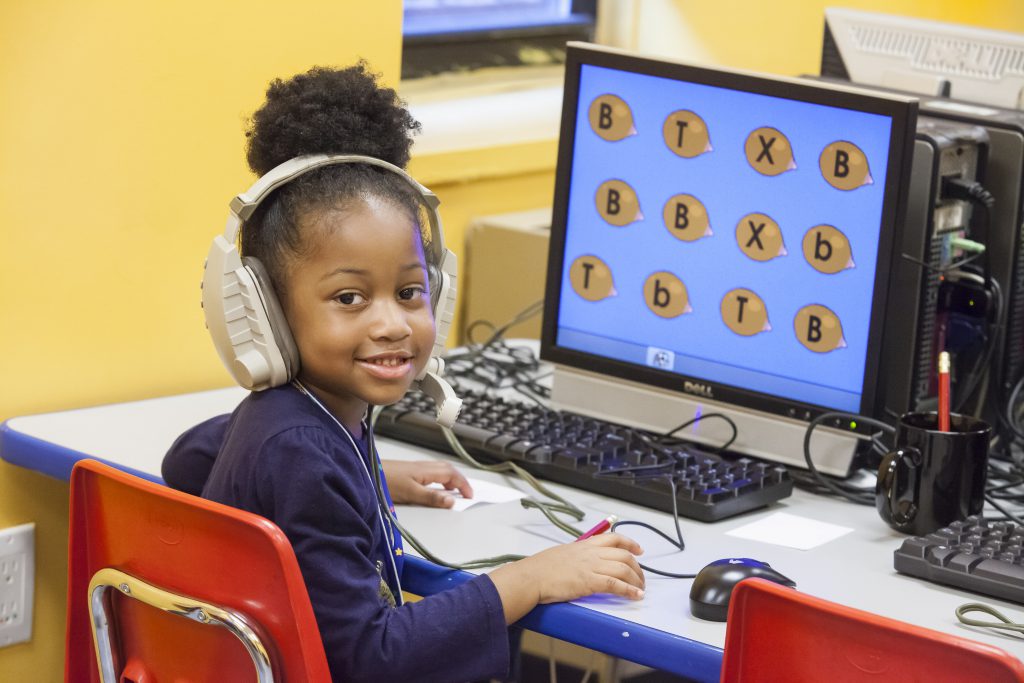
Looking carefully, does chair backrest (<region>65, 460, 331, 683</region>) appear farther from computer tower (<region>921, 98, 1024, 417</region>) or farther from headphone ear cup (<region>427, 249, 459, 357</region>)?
computer tower (<region>921, 98, 1024, 417</region>)

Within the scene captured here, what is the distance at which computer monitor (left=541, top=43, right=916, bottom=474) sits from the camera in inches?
63.4

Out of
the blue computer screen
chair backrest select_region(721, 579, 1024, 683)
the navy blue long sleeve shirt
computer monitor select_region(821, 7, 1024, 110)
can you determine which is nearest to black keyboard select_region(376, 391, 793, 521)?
the blue computer screen

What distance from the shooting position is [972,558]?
1.35 m

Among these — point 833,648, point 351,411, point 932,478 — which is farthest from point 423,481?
point 833,648

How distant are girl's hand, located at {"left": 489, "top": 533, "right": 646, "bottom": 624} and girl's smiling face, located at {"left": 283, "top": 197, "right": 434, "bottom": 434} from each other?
207mm

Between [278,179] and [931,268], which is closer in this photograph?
[278,179]

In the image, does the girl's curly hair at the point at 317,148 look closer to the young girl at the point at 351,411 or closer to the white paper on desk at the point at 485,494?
the young girl at the point at 351,411

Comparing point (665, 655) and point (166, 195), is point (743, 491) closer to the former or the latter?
point (665, 655)

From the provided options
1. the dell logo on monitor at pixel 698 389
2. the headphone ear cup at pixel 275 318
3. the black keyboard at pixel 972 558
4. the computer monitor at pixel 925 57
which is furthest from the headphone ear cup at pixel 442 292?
the computer monitor at pixel 925 57

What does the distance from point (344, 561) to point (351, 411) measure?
0.21 metres

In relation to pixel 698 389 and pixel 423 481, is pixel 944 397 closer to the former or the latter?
pixel 698 389

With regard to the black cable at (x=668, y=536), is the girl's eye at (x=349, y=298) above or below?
above

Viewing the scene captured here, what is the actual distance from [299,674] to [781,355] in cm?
75

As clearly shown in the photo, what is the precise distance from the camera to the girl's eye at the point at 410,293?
1371mm
